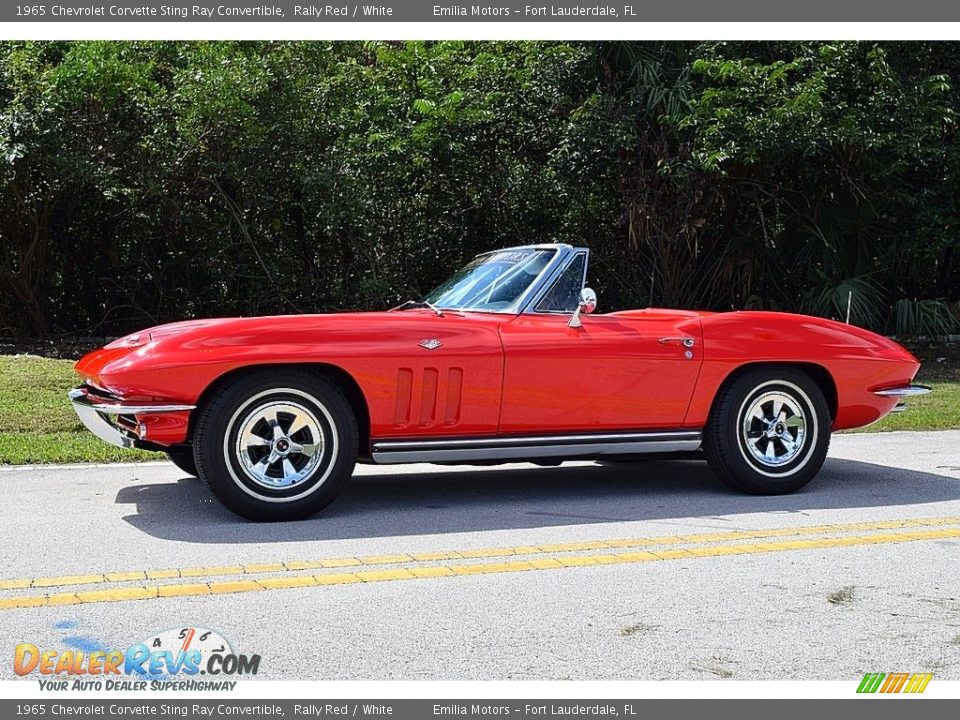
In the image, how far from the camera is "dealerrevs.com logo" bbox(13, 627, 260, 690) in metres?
3.99

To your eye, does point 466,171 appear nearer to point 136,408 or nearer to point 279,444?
point 279,444

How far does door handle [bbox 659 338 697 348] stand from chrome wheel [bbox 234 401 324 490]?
2084 mm

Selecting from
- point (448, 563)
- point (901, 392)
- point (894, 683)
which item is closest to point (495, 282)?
point (448, 563)

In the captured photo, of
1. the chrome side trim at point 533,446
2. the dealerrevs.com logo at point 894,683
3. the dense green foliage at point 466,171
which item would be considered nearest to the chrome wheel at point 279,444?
the chrome side trim at point 533,446

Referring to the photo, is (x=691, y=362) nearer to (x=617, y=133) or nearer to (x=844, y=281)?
(x=617, y=133)

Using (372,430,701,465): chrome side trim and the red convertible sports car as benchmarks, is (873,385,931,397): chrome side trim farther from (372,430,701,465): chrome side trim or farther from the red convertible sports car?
(372,430,701,465): chrome side trim

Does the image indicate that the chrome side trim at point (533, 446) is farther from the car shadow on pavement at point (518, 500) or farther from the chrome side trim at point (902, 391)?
the chrome side trim at point (902, 391)

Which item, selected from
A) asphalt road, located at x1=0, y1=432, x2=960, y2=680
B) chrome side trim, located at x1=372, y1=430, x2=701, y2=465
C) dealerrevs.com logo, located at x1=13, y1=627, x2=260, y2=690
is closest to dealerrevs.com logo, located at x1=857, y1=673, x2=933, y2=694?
asphalt road, located at x1=0, y1=432, x2=960, y2=680

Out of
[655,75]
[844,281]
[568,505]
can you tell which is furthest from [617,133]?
[568,505]

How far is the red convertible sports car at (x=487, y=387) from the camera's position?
6316mm

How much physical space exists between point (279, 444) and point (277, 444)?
0.01 meters

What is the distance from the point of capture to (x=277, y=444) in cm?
641

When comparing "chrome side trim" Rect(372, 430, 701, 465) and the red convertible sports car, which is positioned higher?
the red convertible sports car

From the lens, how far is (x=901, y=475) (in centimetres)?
823
